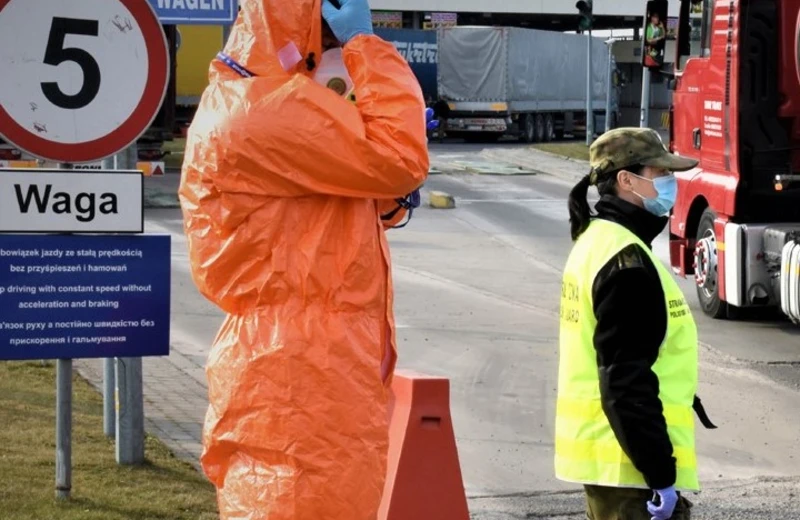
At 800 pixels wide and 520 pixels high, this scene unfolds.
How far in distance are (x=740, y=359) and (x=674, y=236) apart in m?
3.99

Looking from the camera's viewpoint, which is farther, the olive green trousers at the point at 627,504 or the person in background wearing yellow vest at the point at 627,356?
the olive green trousers at the point at 627,504

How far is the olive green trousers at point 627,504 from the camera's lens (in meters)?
3.91

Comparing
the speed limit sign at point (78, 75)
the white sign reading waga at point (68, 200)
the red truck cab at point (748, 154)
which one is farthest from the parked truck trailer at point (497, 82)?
the white sign reading waga at point (68, 200)

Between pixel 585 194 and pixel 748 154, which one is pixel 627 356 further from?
pixel 748 154

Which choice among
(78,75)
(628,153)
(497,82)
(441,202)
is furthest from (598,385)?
(497,82)

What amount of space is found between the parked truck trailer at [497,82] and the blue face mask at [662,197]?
41631 mm

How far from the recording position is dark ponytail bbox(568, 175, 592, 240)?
4.20m

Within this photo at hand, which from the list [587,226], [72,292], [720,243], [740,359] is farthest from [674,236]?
[587,226]

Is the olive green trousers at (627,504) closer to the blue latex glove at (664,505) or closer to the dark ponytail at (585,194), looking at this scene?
the blue latex glove at (664,505)

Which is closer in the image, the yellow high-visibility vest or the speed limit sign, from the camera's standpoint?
the yellow high-visibility vest

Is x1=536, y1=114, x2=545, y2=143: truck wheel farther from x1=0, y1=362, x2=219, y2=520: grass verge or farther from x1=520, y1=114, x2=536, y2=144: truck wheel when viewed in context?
x1=0, y1=362, x2=219, y2=520: grass verge

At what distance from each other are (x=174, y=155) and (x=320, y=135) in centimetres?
3112

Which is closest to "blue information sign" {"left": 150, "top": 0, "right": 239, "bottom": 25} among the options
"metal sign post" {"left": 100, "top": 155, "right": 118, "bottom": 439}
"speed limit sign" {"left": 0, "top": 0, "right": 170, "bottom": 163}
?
"metal sign post" {"left": 100, "top": 155, "right": 118, "bottom": 439}

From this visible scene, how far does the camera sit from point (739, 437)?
8.73m
